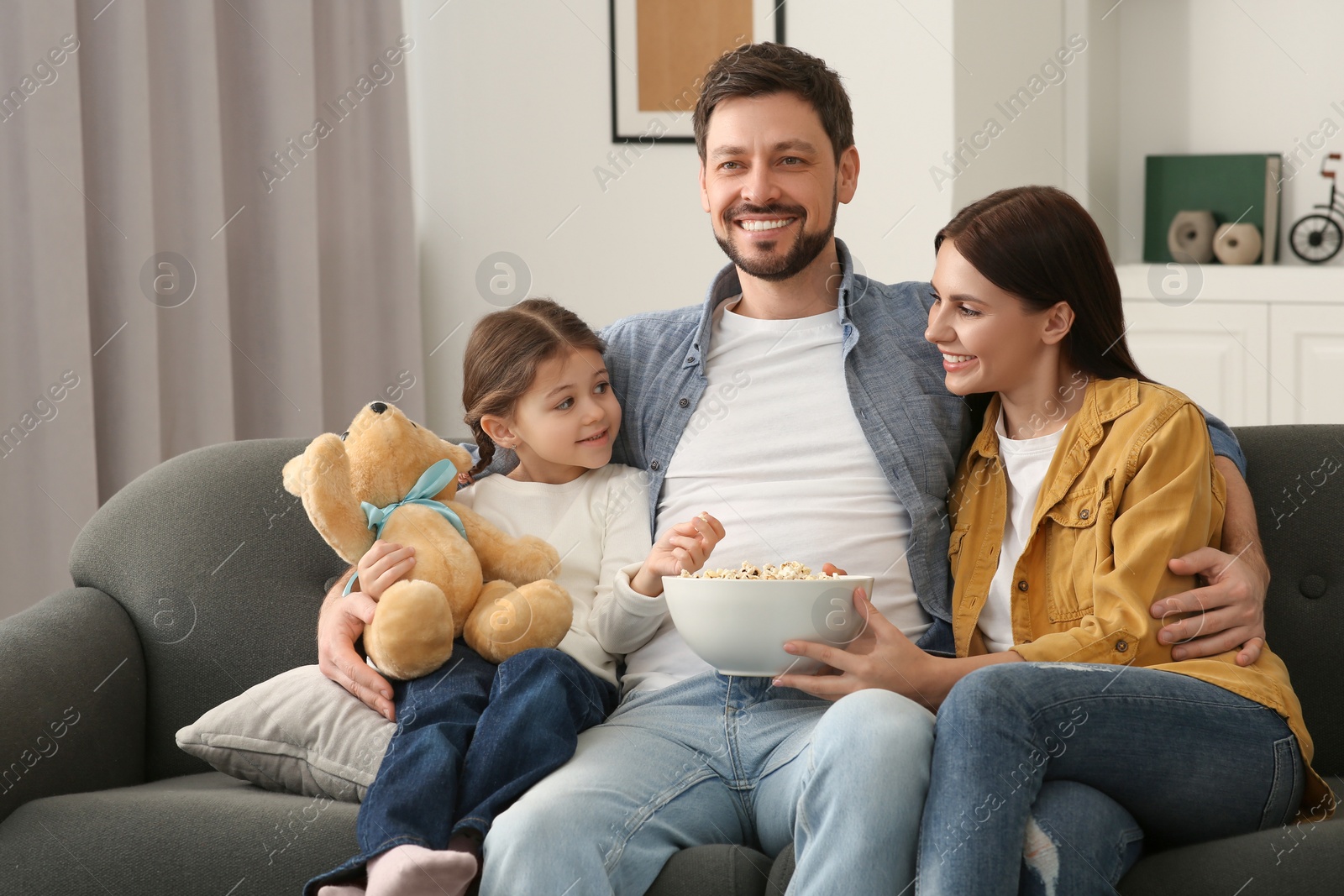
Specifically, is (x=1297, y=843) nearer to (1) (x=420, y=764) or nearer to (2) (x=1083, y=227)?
(2) (x=1083, y=227)

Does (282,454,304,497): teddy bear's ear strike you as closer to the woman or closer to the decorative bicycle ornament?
the woman

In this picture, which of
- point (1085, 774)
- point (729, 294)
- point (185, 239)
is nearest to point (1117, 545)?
point (1085, 774)

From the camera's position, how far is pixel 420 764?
135 cm

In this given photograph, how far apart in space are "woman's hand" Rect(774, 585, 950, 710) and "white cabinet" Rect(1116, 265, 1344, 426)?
Result: 2.44 meters

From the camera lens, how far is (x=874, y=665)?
1.42 meters

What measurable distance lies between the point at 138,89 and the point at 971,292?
1.90 meters

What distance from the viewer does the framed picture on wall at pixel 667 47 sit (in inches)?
137

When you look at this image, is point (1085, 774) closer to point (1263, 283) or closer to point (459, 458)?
point (459, 458)

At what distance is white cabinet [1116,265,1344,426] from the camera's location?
3.38m

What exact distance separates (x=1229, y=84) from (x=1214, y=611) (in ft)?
9.81

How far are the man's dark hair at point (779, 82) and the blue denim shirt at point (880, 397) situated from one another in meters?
0.20

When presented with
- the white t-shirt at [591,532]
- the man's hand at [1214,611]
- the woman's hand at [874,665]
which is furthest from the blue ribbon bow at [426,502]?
the man's hand at [1214,611]

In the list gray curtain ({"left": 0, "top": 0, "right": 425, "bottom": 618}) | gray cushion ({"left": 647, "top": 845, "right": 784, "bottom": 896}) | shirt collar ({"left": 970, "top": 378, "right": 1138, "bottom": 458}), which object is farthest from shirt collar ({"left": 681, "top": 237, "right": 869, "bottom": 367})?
gray curtain ({"left": 0, "top": 0, "right": 425, "bottom": 618})

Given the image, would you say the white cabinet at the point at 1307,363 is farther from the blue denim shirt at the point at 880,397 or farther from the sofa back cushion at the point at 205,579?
the sofa back cushion at the point at 205,579
